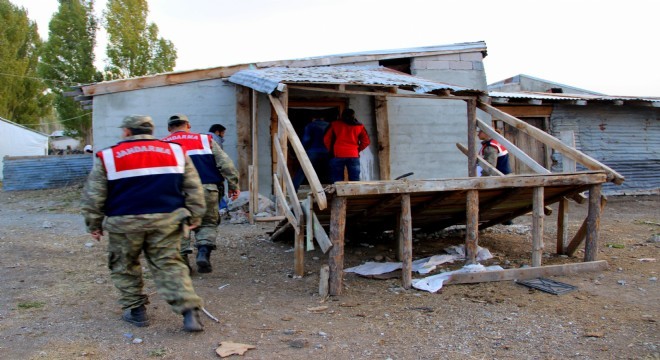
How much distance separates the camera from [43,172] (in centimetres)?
1437

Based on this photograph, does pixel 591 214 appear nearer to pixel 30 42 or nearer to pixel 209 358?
pixel 209 358

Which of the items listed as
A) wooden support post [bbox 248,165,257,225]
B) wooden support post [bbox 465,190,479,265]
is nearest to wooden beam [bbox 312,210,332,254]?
wooden support post [bbox 465,190,479,265]

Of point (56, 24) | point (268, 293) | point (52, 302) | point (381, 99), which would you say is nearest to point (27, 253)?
point (52, 302)

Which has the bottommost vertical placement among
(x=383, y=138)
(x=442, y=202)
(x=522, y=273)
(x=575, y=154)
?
(x=522, y=273)

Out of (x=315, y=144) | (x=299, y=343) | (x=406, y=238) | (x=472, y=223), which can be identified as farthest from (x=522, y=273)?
(x=315, y=144)

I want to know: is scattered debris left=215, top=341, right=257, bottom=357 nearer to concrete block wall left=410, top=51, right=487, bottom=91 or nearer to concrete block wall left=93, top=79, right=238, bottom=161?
concrete block wall left=93, top=79, right=238, bottom=161

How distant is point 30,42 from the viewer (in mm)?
29156

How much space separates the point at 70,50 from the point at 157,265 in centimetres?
1981

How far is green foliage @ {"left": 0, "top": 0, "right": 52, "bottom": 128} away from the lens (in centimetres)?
2642

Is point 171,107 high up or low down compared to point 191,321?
Answer: up

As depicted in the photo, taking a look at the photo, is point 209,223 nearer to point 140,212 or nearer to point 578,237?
point 140,212

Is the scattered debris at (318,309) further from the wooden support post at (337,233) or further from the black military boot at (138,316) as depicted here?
the black military boot at (138,316)

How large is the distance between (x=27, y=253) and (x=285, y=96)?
3746 millimetres

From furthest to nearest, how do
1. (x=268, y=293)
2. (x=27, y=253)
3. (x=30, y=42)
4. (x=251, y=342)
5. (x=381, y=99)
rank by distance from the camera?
(x=30, y=42)
(x=381, y=99)
(x=27, y=253)
(x=268, y=293)
(x=251, y=342)
